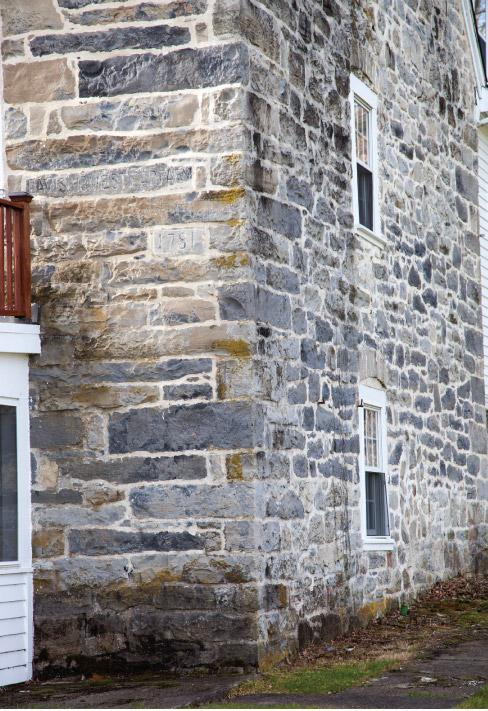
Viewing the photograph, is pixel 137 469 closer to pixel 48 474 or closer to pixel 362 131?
pixel 48 474

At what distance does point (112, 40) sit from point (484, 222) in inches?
358

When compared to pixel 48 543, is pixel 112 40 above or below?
above

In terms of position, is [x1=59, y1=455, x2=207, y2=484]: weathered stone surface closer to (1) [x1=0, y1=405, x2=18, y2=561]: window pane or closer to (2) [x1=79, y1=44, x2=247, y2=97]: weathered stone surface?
(1) [x1=0, y1=405, x2=18, y2=561]: window pane

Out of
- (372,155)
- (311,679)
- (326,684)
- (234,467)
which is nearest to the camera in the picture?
(326,684)

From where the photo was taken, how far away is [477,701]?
6.61 meters

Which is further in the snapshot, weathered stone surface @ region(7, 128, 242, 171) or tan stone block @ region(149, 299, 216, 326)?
weathered stone surface @ region(7, 128, 242, 171)

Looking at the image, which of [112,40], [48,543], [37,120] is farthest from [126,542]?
[112,40]

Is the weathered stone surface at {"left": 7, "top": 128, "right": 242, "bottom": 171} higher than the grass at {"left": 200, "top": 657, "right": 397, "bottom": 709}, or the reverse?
the weathered stone surface at {"left": 7, "top": 128, "right": 242, "bottom": 171}

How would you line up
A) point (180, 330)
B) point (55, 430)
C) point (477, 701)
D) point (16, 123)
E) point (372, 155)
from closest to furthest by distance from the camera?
1. point (477, 701)
2. point (180, 330)
3. point (55, 430)
4. point (16, 123)
5. point (372, 155)

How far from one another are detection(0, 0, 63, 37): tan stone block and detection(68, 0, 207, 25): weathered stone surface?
0.13 m

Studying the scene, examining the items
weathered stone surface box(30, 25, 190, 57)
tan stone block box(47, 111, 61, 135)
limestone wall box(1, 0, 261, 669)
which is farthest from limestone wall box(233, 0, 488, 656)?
tan stone block box(47, 111, 61, 135)

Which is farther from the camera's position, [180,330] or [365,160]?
[365,160]

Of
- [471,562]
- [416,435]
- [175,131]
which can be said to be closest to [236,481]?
[175,131]

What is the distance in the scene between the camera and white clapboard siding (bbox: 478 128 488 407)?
15.6 meters
